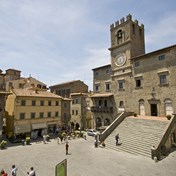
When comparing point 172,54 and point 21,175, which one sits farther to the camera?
point 172,54

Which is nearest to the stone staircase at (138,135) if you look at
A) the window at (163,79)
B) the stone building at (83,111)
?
the window at (163,79)

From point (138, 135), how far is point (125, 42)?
Result: 1912 cm

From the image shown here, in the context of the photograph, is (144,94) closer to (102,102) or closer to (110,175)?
(102,102)

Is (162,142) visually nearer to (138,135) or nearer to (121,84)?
(138,135)

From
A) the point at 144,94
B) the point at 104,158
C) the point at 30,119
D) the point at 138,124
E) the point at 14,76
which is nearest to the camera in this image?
the point at 104,158

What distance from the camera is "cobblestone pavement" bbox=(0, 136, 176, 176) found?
15.0 meters

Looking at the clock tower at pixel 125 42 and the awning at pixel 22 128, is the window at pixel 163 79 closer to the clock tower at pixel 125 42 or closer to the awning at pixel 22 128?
the clock tower at pixel 125 42

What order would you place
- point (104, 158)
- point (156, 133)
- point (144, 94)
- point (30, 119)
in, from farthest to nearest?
point (30, 119)
point (144, 94)
point (156, 133)
point (104, 158)

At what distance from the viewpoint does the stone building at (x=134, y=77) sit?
26.8 metres

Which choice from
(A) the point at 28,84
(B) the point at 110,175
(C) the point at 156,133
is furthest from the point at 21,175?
(A) the point at 28,84

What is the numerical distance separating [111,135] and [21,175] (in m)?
14.7

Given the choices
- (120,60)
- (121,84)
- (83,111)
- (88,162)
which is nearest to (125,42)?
(120,60)

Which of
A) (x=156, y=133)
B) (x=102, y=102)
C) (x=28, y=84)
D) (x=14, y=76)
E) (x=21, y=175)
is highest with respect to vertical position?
(x=14, y=76)

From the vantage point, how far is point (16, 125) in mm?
30109
